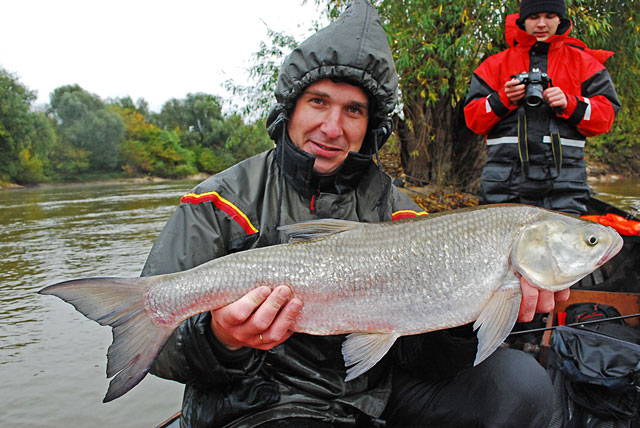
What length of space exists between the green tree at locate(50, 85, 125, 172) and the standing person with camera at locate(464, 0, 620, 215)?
53.9 m

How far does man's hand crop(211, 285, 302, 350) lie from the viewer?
1.73 meters

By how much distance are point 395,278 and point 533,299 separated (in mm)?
593

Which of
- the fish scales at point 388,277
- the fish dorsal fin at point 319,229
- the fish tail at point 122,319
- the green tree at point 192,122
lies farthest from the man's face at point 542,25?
the green tree at point 192,122

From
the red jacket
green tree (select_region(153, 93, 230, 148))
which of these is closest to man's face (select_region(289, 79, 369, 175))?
the red jacket

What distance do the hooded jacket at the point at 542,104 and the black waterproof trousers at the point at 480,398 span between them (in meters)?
2.48

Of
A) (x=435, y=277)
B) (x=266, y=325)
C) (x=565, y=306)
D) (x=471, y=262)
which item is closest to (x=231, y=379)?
(x=266, y=325)

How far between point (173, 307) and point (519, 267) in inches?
56.4

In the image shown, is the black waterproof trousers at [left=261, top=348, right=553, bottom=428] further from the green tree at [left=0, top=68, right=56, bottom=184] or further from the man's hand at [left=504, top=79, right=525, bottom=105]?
the green tree at [left=0, top=68, right=56, bottom=184]

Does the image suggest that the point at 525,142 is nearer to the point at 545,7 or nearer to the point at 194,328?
the point at 545,7

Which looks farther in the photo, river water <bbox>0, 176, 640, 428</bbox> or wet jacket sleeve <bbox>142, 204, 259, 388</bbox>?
river water <bbox>0, 176, 640, 428</bbox>

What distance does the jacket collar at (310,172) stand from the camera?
7.41ft

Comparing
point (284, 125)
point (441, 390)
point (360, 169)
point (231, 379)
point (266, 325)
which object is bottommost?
point (441, 390)

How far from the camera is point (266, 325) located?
5.71 feet

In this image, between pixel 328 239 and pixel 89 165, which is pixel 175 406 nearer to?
pixel 328 239
